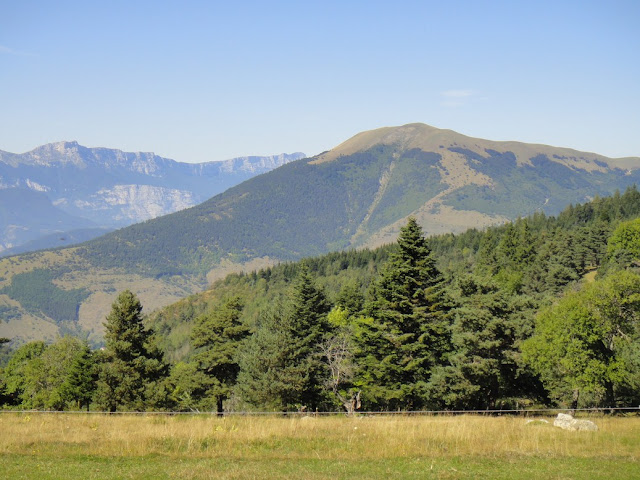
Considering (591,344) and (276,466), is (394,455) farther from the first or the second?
(591,344)

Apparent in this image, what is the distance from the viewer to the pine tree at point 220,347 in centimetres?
4744

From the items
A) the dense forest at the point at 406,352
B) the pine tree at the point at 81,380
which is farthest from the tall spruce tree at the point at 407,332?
the pine tree at the point at 81,380

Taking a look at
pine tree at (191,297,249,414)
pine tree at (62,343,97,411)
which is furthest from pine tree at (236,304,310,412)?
pine tree at (62,343,97,411)

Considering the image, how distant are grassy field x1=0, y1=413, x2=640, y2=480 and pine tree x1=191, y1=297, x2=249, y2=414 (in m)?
23.9

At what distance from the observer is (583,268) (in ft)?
349

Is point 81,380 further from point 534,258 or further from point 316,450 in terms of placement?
point 534,258

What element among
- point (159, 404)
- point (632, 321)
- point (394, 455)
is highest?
point (632, 321)

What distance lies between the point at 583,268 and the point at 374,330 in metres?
79.2

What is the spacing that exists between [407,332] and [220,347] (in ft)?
56.5

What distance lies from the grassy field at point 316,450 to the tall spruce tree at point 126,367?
24280 mm

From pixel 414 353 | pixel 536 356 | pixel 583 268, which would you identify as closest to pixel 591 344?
pixel 536 356

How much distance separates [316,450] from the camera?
19.4 meters

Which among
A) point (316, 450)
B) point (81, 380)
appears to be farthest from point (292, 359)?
point (81, 380)

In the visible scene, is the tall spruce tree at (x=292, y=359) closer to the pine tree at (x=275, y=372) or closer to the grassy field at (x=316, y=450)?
the pine tree at (x=275, y=372)
